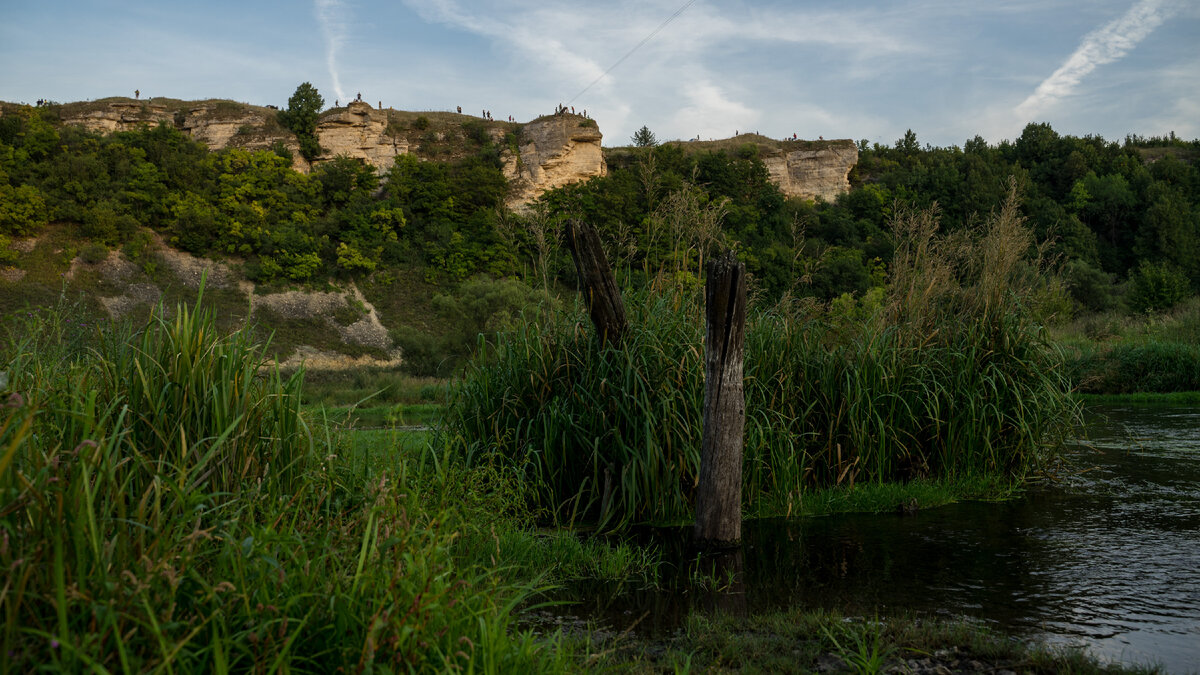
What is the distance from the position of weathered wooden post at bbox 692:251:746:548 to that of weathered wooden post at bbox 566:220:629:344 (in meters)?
1.17

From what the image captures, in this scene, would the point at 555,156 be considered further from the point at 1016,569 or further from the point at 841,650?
the point at 841,650

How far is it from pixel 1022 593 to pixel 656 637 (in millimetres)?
2399

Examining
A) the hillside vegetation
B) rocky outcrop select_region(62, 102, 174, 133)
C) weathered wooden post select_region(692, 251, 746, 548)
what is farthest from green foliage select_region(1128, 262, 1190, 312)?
rocky outcrop select_region(62, 102, 174, 133)

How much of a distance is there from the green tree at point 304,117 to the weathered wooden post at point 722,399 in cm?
6086

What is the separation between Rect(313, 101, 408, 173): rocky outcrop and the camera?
6016 cm

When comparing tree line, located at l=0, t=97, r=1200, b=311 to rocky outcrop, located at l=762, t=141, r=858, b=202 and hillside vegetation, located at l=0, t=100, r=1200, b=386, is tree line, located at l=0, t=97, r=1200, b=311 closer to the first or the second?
hillside vegetation, located at l=0, t=100, r=1200, b=386

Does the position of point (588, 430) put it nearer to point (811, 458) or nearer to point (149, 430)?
point (811, 458)

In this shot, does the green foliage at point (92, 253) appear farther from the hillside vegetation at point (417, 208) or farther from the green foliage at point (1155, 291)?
the green foliage at point (1155, 291)

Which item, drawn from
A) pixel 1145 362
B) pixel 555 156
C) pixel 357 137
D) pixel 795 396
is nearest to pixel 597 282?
pixel 795 396

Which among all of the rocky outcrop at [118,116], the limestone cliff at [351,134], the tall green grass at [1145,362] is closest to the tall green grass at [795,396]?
the tall green grass at [1145,362]

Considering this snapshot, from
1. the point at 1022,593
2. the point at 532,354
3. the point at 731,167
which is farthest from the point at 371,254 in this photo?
the point at 1022,593

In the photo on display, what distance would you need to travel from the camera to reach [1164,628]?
155 inches

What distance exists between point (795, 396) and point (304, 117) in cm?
6189

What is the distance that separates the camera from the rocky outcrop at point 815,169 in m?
66.9
